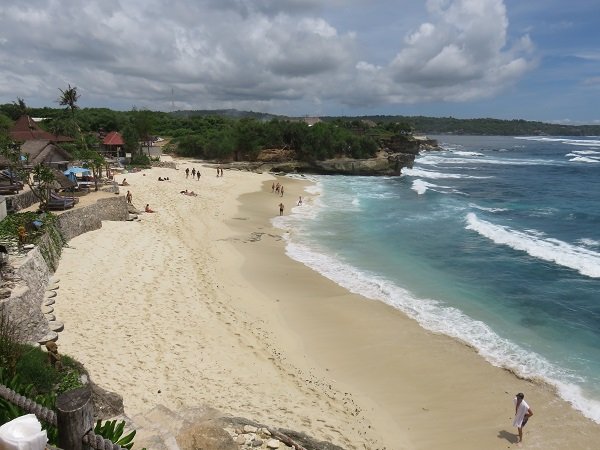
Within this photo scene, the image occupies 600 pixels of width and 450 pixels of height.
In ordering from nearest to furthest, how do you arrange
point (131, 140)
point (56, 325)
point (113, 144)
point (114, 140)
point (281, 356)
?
point (56, 325)
point (281, 356)
point (113, 144)
point (114, 140)
point (131, 140)

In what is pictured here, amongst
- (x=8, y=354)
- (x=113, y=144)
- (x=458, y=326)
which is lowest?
(x=458, y=326)

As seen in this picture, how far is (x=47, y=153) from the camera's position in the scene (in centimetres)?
3084

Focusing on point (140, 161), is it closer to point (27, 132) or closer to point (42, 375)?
point (27, 132)

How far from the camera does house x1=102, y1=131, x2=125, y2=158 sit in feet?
164

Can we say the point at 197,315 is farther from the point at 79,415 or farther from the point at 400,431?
the point at 79,415

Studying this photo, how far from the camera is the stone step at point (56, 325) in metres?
11.7

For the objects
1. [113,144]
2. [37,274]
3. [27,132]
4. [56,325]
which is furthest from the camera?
[113,144]

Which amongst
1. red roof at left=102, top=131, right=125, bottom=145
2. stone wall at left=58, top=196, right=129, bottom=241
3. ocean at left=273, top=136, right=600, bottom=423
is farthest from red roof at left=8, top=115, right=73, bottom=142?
ocean at left=273, top=136, right=600, bottom=423

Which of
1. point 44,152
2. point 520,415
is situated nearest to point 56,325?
point 520,415

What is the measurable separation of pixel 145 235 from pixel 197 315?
936 cm

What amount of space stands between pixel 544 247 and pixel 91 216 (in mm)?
23281

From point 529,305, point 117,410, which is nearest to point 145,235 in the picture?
point 117,410

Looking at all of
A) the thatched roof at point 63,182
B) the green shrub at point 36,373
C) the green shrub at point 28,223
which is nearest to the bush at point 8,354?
the green shrub at point 36,373

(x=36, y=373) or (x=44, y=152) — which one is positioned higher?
(x=44, y=152)
